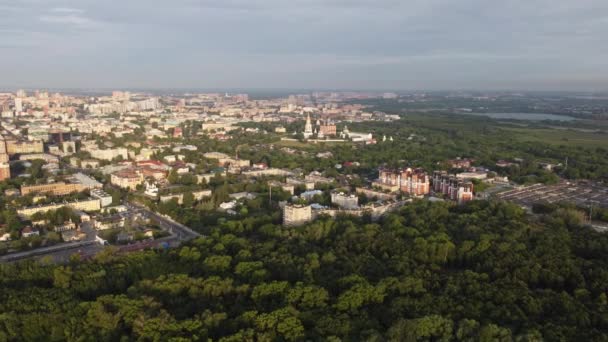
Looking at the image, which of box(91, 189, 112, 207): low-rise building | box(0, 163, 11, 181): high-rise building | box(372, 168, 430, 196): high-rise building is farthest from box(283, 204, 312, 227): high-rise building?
box(0, 163, 11, 181): high-rise building

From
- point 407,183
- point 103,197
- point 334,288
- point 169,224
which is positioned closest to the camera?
point 334,288

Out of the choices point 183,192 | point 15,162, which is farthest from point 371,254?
point 15,162

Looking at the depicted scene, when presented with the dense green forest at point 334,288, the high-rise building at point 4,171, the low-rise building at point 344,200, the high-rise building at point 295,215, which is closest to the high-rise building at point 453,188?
the low-rise building at point 344,200

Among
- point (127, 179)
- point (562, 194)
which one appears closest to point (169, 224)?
point (127, 179)

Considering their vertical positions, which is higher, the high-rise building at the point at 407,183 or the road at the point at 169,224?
the high-rise building at the point at 407,183

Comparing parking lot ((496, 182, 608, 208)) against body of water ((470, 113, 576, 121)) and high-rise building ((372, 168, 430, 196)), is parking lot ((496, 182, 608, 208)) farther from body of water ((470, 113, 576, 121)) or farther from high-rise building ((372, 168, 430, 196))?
body of water ((470, 113, 576, 121))

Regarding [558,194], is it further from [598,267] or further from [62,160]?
[62,160]

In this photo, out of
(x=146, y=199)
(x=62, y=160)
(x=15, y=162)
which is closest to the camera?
(x=146, y=199)

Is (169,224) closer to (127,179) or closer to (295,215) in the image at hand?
(295,215)

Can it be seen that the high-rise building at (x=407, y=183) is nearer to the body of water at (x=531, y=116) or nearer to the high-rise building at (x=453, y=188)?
the high-rise building at (x=453, y=188)
